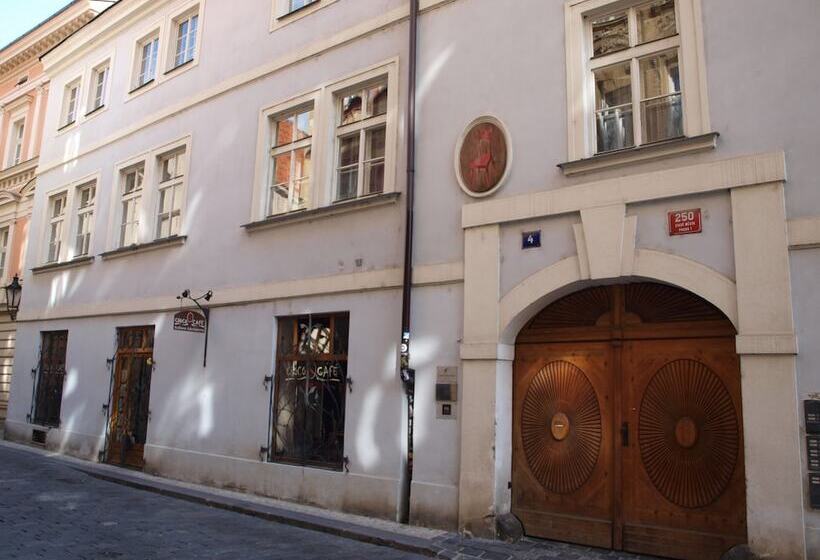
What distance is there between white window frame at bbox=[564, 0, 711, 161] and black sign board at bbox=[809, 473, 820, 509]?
315 cm

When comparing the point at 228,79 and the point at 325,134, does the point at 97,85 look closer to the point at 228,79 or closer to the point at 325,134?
the point at 228,79

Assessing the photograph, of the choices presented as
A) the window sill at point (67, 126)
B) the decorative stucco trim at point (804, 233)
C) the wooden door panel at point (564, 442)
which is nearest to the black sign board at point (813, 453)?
the decorative stucco trim at point (804, 233)

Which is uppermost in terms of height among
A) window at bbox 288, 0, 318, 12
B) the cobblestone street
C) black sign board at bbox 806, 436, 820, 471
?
window at bbox 288, 0, 318, 12

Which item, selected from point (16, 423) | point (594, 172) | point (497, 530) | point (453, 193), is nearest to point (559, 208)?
point (594, 172)

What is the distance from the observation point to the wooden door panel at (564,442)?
6871 millimetres

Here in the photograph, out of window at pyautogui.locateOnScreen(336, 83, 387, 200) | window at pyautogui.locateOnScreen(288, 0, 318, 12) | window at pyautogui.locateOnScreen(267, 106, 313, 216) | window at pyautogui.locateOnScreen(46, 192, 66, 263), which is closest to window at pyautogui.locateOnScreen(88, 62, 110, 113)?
window at pyautogui.locateOnScreen(46, 192, 66, 263)

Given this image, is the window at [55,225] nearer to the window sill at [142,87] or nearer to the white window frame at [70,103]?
the white window frame at [70,103]

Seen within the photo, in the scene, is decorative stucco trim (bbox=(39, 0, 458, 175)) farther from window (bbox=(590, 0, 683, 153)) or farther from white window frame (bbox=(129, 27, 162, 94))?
window (bbox=(590, 0, 683, 153))

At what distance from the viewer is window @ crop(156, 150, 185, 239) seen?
40.2 feet

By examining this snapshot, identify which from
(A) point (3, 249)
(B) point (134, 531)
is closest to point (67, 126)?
(A) point (3, 249)

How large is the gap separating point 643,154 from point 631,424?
268cm

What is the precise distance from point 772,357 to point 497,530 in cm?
316

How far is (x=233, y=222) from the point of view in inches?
427

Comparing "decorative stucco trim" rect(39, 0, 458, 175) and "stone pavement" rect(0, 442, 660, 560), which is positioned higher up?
"decorative stucco trim" rect(39, 0, 458, 175)
